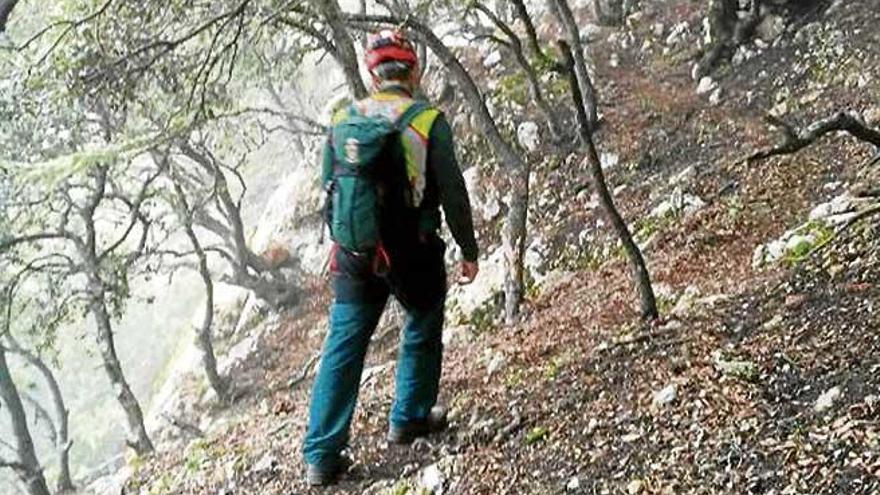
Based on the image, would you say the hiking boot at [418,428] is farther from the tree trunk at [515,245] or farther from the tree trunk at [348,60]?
the tree trunk at [348,60]

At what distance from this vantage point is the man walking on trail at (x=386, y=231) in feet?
13.6

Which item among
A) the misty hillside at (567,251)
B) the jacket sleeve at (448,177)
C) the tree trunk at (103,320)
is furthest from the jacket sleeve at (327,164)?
the tree trunk at (103,320)

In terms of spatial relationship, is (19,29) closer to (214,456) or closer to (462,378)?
(214,456)

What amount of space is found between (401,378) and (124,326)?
40674 mm

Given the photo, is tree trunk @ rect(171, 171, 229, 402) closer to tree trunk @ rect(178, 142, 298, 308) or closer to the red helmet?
tree trunk @ rect(178, 142, 298, 308)

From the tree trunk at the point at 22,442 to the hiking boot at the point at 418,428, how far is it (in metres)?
9.80

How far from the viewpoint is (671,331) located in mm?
5004

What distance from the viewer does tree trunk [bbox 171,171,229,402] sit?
522 inches

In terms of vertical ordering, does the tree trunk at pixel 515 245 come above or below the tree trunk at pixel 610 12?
below

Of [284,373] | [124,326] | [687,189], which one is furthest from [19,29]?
[124,326]

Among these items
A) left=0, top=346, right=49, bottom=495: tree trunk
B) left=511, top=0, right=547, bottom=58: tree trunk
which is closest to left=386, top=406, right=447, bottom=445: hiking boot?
left=511, top=0, right=547, bottom=58: tree trunk

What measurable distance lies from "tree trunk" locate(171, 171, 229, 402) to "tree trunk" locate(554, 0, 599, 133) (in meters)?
5.91

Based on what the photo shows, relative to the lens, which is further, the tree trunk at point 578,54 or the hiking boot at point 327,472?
the tree trunk at point 578,54

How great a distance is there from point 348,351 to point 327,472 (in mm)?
655
